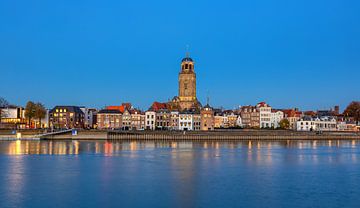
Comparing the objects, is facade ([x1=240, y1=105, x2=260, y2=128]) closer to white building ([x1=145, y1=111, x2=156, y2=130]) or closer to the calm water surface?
white building ([x1=145, y1=111, x2=156, y2=130])

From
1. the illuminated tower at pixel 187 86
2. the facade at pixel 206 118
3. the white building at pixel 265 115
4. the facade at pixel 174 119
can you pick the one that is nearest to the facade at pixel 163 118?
the facade at pixel 174 119

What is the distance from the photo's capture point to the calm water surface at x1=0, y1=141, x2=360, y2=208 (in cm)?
2889

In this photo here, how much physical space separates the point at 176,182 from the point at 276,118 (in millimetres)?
109061

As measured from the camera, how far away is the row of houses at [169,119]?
429 feet

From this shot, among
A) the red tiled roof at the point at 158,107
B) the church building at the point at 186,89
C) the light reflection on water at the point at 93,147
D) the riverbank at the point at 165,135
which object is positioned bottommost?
the light reflection on water at the point at 93,147

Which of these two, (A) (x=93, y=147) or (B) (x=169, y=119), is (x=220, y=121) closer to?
(B) (x=169, y=119)

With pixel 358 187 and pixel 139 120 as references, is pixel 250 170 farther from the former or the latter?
pixel 139 120

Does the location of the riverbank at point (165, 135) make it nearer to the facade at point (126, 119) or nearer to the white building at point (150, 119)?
the white building at point (150, 119)

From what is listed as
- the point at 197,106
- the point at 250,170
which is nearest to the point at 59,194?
the point at 250,170

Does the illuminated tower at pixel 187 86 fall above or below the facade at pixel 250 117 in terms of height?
above

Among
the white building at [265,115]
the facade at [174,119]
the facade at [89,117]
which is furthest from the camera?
the facade at [89,117]

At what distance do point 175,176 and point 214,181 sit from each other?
12.4 ft

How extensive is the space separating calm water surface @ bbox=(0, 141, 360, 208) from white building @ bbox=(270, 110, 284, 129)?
290 ft

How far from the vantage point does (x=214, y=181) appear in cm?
3684
